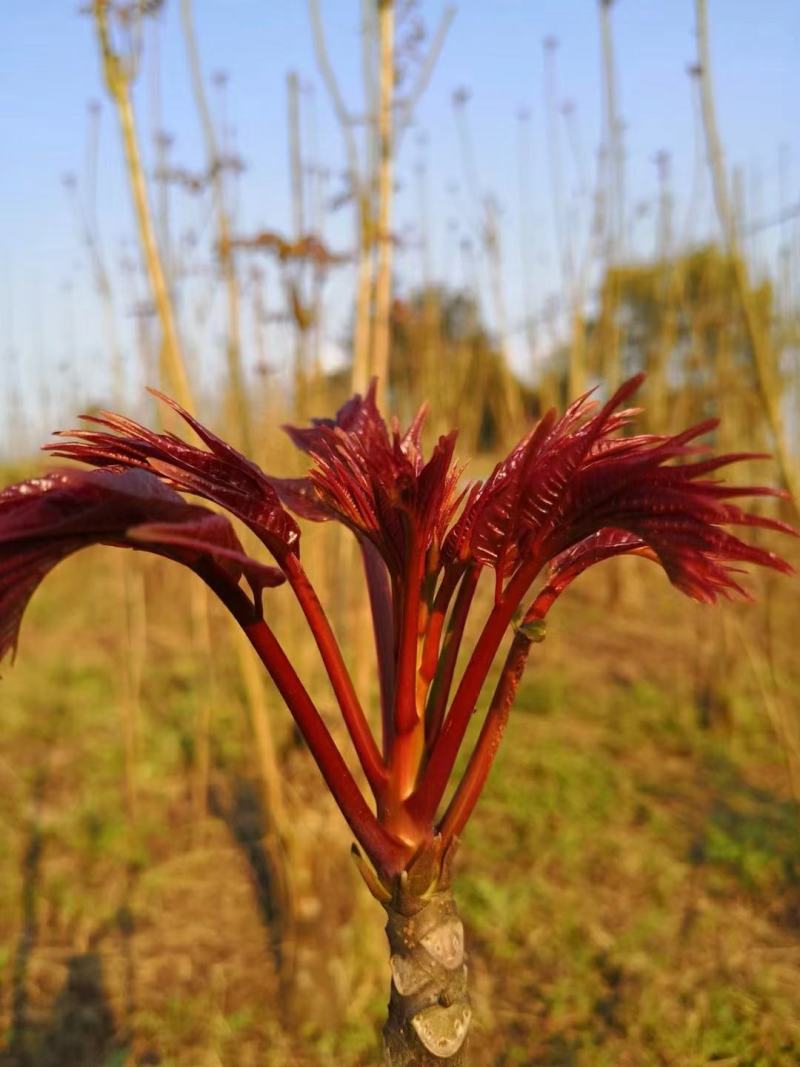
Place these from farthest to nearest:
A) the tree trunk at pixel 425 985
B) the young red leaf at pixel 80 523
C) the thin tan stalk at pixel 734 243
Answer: the thin tan stalk at pixel 734 243, the tree trunk at pixel 425 985, the young red leaf at pixel 80 523

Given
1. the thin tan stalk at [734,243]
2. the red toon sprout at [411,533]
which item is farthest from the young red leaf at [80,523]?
the thin tan stalk at [734,243]

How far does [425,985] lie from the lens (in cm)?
61

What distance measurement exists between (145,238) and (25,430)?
6299 mm

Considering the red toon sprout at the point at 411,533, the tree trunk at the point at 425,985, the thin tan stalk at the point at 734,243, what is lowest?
the tree trunk at the point at 425,985

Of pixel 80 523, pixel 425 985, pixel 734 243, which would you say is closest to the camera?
pixel 80 523

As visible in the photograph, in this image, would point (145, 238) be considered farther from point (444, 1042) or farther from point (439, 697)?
point (444, 1042)

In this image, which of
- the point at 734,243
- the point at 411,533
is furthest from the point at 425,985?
the point at 734,243

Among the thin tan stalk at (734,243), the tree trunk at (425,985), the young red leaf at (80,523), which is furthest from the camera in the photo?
the thin tan stalk at (734,243)

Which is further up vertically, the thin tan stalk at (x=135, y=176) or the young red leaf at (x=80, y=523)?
the thin tan stalk at (x=135, y=176)

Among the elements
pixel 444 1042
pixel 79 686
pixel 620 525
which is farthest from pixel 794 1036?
pixel 79 686

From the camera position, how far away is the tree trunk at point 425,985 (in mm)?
601

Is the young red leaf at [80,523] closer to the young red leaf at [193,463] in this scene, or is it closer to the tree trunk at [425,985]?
the young red leaf at [193,463]

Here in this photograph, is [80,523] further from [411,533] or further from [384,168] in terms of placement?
[384,168]

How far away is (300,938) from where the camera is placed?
2.03m
